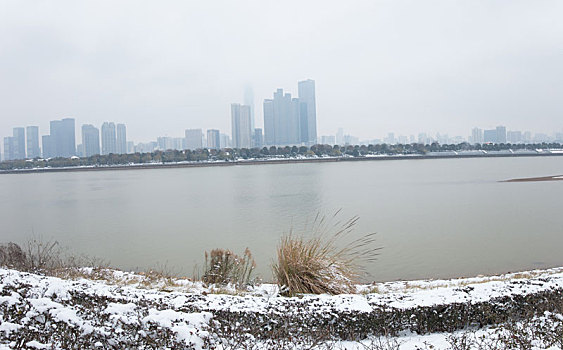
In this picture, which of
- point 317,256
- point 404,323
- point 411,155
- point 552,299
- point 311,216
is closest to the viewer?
point 404,323

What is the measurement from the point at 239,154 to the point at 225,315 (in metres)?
99.6

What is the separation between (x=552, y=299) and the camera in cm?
402

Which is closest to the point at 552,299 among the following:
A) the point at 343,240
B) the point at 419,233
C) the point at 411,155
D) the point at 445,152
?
the point at 343,240

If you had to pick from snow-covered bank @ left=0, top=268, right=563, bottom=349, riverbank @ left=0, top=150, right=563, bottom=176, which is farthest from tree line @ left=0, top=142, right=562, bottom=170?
snow-covered bank @ left=0, top=268, right=563, bottom=349

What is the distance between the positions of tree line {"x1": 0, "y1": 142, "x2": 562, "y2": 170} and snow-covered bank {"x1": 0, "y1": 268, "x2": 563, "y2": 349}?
94179 mm

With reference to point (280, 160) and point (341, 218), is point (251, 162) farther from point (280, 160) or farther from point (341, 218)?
point (341, 218)

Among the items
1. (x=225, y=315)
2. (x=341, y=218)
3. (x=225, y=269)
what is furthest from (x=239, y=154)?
(x=225, y=315)

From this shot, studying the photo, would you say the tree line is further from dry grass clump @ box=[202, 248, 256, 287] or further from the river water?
dry grass clump @ box=[202, 248, 256, 287]

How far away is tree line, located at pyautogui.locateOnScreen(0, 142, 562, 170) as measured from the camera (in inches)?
3844

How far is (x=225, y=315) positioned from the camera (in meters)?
3.70

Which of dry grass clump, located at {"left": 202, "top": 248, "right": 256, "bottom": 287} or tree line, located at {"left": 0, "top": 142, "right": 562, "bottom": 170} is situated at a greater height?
tree line, located at {"left": 0, "top": 142, "right": 562, "bottom": 170}

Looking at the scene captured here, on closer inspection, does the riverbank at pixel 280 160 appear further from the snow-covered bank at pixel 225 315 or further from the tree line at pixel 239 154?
the snow-covered bank at pixel 225 315

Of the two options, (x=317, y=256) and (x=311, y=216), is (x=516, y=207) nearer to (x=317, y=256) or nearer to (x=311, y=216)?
(x=311, y=216)

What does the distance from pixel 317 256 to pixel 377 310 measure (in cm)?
174
